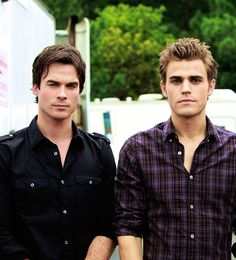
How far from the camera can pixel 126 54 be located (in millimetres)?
26531

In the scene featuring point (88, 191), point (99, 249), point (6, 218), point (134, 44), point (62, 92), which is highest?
point (134, 44)

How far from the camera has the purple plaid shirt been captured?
3.22 m

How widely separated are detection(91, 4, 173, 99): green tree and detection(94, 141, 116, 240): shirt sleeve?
74.0 feet

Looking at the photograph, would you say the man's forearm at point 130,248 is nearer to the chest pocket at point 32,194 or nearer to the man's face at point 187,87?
the chest pocket at point 32,194

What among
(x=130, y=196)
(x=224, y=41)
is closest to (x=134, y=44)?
(x=224, y=41)

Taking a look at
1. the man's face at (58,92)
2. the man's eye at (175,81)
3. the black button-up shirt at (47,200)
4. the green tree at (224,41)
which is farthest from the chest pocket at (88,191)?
the green tree at (224,41)

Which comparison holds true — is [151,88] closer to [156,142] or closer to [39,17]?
[39,17]

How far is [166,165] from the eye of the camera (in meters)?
3.30

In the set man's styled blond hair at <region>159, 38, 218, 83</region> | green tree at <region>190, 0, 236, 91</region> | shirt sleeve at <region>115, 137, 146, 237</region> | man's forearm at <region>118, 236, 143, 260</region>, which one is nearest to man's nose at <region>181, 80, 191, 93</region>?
man's styled blond hair at <region>159, 38, 218, 83</region>

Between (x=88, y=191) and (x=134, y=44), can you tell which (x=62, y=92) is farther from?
(x=134, y=44)

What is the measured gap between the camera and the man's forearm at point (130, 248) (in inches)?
129

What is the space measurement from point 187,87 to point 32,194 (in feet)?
2.86

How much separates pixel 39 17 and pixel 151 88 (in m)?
20.3

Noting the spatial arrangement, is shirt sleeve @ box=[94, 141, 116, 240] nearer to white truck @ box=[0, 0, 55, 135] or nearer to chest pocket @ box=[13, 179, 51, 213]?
chest pocket @ box=[13, 179, 51, 213]
